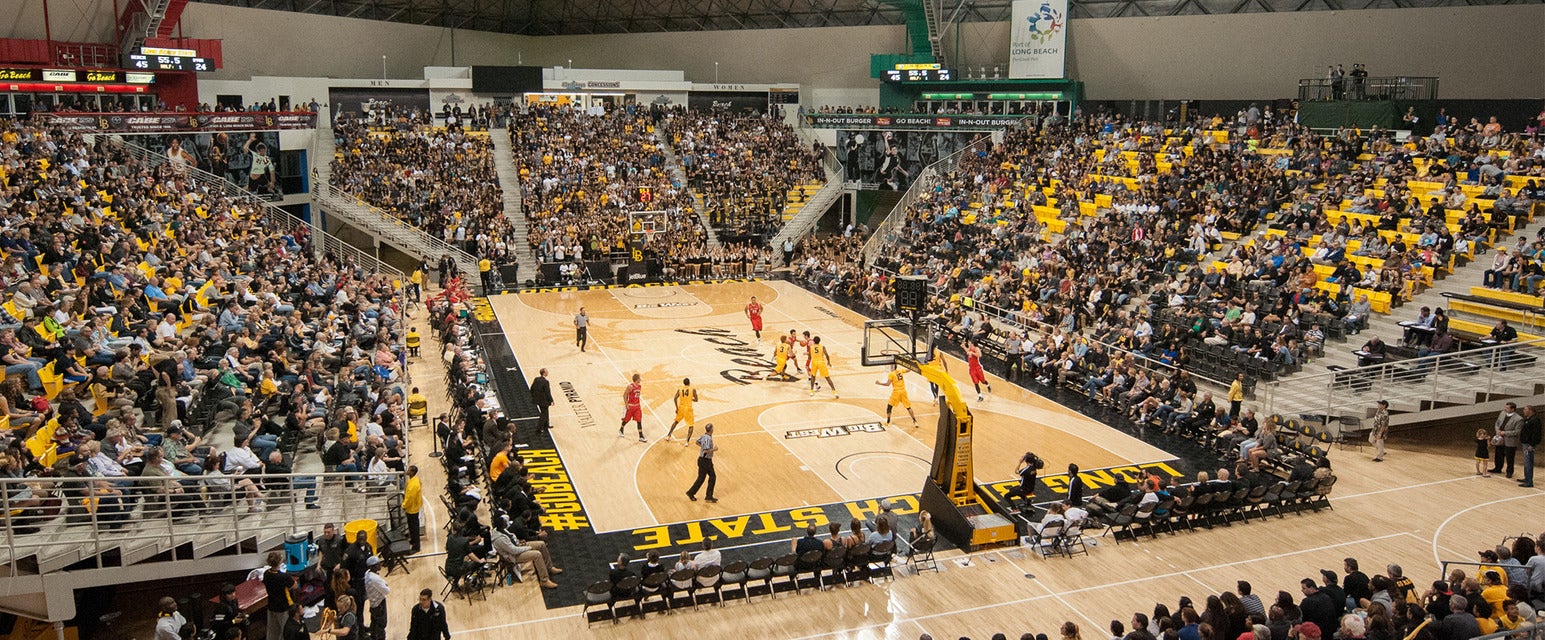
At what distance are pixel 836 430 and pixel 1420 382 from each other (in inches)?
446

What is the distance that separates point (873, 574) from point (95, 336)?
12705mm

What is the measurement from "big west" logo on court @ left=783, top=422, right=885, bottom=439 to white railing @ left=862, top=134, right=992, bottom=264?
64.1 ft

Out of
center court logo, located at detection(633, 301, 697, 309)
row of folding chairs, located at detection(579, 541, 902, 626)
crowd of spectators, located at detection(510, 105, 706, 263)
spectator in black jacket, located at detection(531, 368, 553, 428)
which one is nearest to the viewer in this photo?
row of folding chairs, located at detection(579, 541, 902, 626)

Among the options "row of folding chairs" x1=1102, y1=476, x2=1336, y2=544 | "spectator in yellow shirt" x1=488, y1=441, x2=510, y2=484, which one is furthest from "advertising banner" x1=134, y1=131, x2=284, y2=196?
"row of folding chairs" x1=1102, y1=476, x2=1336, y2=544

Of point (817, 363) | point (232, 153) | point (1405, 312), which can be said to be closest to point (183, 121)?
point (232, 153)

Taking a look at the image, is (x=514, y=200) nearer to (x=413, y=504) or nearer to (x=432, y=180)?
(x=432, y=180)

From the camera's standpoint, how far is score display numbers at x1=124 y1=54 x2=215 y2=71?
3731cm

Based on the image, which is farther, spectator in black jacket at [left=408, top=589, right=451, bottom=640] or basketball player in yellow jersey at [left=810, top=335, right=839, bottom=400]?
basketball player in yellow jersey at [left=810, top=335, right=839, bottom=400]

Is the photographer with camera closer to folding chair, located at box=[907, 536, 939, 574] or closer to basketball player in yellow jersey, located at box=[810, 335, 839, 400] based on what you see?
folding chair, located at box=[907, 536, 939, 574]

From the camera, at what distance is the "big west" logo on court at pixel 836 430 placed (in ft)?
70.1

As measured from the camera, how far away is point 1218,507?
55.0ft

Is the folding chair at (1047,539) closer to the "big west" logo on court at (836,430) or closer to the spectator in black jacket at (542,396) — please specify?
the "big west" logo on court at (836,430)

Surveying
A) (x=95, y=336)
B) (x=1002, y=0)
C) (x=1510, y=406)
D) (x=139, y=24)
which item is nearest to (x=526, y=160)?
(x=139, y=24)

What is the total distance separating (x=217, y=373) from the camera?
17344mm
